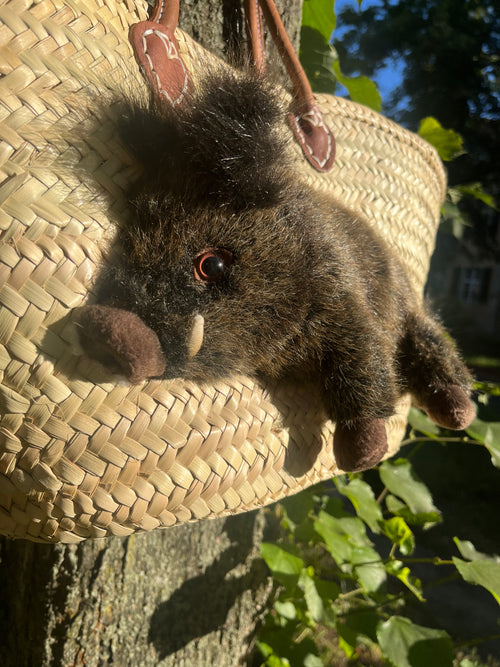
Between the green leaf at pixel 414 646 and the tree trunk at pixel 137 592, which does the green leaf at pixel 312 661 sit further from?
the green leaf at pixel 414 646

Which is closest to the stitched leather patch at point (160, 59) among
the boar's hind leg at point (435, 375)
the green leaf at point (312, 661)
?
the boar's hind leg at point (435, 375)

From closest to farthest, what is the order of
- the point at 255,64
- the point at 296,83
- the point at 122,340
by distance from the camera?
the point at 122,340 → the point at 255,64 → the point at 296,83

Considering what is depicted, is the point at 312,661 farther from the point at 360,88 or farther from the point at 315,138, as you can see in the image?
the point at 360,88

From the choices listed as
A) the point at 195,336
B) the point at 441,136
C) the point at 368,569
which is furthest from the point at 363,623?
the point at 441,136

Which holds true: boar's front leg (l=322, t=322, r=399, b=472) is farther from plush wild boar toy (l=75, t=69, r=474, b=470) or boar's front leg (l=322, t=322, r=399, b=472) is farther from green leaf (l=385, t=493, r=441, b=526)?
green leaf (l=385, t=493, r=441, b=526)

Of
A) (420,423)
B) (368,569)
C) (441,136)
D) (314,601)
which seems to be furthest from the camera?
(441,136)

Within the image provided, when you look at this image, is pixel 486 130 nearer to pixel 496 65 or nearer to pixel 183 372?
pixel 496 65

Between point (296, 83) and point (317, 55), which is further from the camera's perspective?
point (317, 55)
